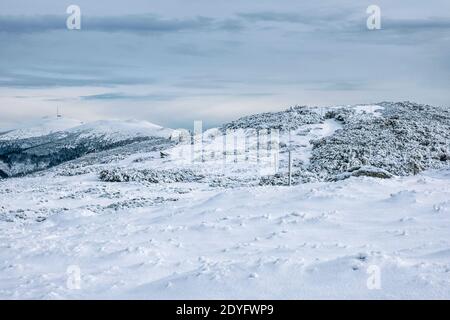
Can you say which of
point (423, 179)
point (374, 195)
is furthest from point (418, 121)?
point (374, 195)

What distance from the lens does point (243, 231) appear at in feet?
56.3

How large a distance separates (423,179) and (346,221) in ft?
35.1

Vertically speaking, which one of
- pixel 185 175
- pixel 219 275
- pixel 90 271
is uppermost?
pixel 219 275

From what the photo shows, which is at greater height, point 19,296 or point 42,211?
point 19,296

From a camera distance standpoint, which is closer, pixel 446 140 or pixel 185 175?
pixel 185 175

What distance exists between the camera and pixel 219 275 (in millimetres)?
10898

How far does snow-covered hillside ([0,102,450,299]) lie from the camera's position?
10570 mm

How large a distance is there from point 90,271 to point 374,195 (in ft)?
42.5

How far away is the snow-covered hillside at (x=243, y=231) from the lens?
34.7 feet

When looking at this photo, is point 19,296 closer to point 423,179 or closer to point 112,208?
point 112,208

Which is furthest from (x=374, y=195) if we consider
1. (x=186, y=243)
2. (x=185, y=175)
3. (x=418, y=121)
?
(x=418, y=121)
